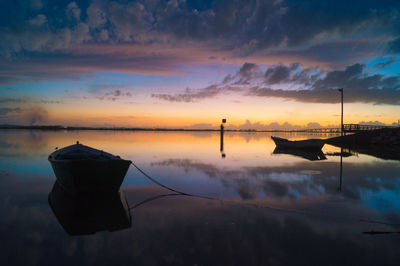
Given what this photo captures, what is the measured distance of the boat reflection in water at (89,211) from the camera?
6.73m

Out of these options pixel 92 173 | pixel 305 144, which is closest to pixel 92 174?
pixel 92 173

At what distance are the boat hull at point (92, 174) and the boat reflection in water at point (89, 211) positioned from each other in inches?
12.3

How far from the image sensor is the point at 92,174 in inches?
365

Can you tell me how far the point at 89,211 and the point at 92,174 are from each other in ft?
5.22

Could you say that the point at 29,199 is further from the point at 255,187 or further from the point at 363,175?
the point at 363,175

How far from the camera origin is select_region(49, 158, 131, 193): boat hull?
9.15 m

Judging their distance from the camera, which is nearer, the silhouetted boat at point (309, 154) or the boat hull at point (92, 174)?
the boat hull at point (92, 174)

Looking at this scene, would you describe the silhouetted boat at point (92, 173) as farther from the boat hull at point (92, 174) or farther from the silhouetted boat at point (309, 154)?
the silhouetted boat at point (309, 154)

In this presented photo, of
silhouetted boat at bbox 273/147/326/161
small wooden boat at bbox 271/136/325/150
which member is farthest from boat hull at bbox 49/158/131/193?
small wooden boat at bbox 271/136/325/150

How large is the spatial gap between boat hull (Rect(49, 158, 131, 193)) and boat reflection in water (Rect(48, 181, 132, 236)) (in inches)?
12.3

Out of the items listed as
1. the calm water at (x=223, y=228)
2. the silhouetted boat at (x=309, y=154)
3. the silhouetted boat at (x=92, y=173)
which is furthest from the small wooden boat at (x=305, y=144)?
the silhouetted boat at (x=92, y=173)

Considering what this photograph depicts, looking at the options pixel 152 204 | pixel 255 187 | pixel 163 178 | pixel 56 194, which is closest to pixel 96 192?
pixel 56 194

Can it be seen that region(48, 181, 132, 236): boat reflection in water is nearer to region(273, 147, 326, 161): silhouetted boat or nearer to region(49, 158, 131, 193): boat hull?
region(49, 158, 131, 193): boat hull

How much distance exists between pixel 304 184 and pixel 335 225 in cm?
538
